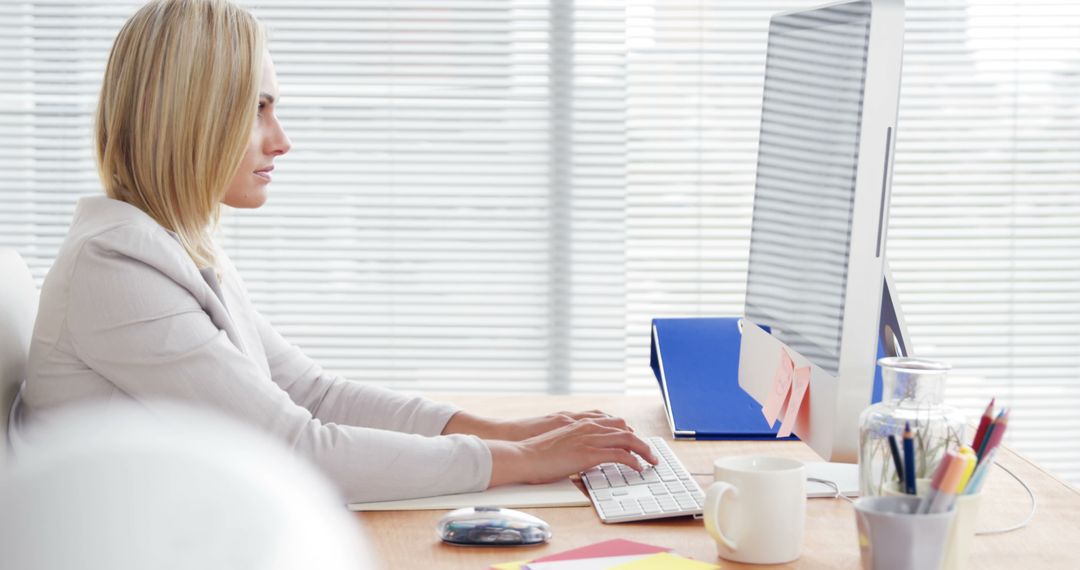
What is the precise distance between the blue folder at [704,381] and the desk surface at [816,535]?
0.21 m

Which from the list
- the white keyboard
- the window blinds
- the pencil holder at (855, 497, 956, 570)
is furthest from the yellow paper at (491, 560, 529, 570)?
the window blinds

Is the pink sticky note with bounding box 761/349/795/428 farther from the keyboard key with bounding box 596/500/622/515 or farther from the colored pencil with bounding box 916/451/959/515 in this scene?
the colored pencil with bounding box 916/451/959/515

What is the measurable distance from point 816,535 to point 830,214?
1.03ft

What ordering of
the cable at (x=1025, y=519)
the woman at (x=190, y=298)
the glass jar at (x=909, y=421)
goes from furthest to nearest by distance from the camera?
the woman at (x=190, y=298) < the cable at (x=1025, y=519) < the glass jar at (x=909, y=421)

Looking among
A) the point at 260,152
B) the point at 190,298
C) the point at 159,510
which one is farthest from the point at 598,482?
the point at 159,510

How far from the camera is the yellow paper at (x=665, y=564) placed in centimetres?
85

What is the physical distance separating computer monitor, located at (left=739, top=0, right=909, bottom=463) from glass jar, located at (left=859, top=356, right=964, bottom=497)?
0.10 metres

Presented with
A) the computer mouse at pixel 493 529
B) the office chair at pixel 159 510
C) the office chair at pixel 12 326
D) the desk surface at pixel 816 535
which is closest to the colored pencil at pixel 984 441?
the desk surface at pixel 816 535

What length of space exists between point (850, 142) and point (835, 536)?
1.21ft

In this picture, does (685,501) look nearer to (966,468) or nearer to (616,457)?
(616,457)

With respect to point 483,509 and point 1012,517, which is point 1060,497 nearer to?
point 1012,517

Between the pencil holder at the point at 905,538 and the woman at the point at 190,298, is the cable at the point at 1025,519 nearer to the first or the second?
the pencil holder at the point at 905,538

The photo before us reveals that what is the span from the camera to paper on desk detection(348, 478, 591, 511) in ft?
3.53

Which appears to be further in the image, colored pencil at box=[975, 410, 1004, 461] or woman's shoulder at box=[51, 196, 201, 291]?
woman's shoulder at box=[51, 196, 201, 291]
